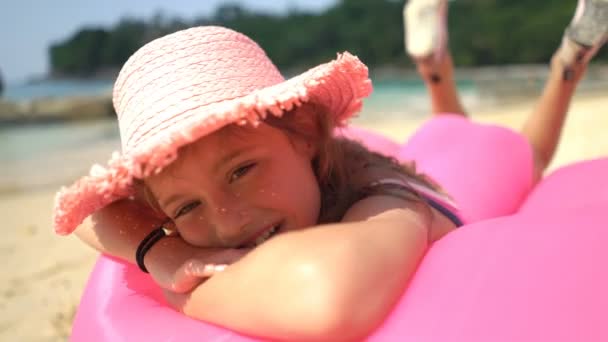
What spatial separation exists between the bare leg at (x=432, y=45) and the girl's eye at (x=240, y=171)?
5.06 feet

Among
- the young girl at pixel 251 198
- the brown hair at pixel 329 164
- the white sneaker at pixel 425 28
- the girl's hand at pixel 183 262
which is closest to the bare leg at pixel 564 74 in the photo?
the white sneaker at pixel 425 28

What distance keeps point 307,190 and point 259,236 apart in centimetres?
14

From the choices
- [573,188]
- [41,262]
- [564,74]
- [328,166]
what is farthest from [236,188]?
[41,262]

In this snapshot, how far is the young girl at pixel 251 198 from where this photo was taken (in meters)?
0.81

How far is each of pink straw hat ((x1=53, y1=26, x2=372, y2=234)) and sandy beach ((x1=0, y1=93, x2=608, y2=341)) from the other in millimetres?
1043

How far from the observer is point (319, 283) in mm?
773

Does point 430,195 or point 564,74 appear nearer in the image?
point 430,195

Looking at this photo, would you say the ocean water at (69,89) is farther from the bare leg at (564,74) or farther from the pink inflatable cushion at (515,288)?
the pink inflatable cushion at (515,288)

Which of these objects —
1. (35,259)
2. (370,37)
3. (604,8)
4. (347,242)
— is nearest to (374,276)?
(347,242)

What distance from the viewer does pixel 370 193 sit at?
117 cm

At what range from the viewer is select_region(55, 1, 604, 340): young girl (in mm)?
807

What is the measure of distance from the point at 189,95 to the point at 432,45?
1604mm

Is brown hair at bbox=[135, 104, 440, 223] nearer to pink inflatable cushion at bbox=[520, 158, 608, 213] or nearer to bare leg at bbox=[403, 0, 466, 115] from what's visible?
pink inflatable cushion at bbox=[520, 158, 608, 213]

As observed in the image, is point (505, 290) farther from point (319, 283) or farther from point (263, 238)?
point (263, 238)
